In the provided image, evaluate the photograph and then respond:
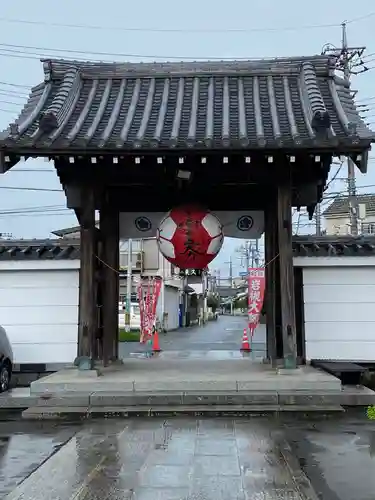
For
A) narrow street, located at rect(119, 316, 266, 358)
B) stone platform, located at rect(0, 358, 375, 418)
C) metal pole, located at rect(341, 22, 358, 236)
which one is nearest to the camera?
stone platform, located at rect(0, 358, 375, 418)

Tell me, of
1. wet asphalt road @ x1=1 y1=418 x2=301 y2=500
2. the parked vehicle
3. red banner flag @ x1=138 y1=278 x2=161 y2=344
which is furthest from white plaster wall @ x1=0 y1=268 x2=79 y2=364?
red banner flag @ x1=138 y1=278 x2=161 y2=344

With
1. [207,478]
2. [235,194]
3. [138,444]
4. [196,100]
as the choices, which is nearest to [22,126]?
[196,100]

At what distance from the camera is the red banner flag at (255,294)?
18125 millimetres

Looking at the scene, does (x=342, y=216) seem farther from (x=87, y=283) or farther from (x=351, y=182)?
(x=87, y=283)

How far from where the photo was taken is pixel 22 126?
1101 centimetres

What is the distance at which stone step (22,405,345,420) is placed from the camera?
358 inches

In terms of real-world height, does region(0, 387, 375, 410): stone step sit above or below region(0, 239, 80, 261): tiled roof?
below

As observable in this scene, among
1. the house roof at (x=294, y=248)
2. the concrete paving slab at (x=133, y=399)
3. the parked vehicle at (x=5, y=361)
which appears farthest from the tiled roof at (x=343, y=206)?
the concrete paving slab at (x=133, y=399)

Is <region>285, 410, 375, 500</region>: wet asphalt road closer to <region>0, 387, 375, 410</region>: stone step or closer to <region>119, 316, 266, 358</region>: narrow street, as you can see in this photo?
<region>0, 387, 375, 410</region>: stone step

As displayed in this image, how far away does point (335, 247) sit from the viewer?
1301cm

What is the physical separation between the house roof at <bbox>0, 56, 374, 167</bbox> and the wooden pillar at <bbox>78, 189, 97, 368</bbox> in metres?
1.43

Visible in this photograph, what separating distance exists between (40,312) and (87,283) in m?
2.65

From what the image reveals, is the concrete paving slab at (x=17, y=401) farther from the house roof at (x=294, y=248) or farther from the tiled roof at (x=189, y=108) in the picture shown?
the tiled roof at (x=189, y=108)

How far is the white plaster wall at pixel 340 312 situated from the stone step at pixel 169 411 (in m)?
3.58
